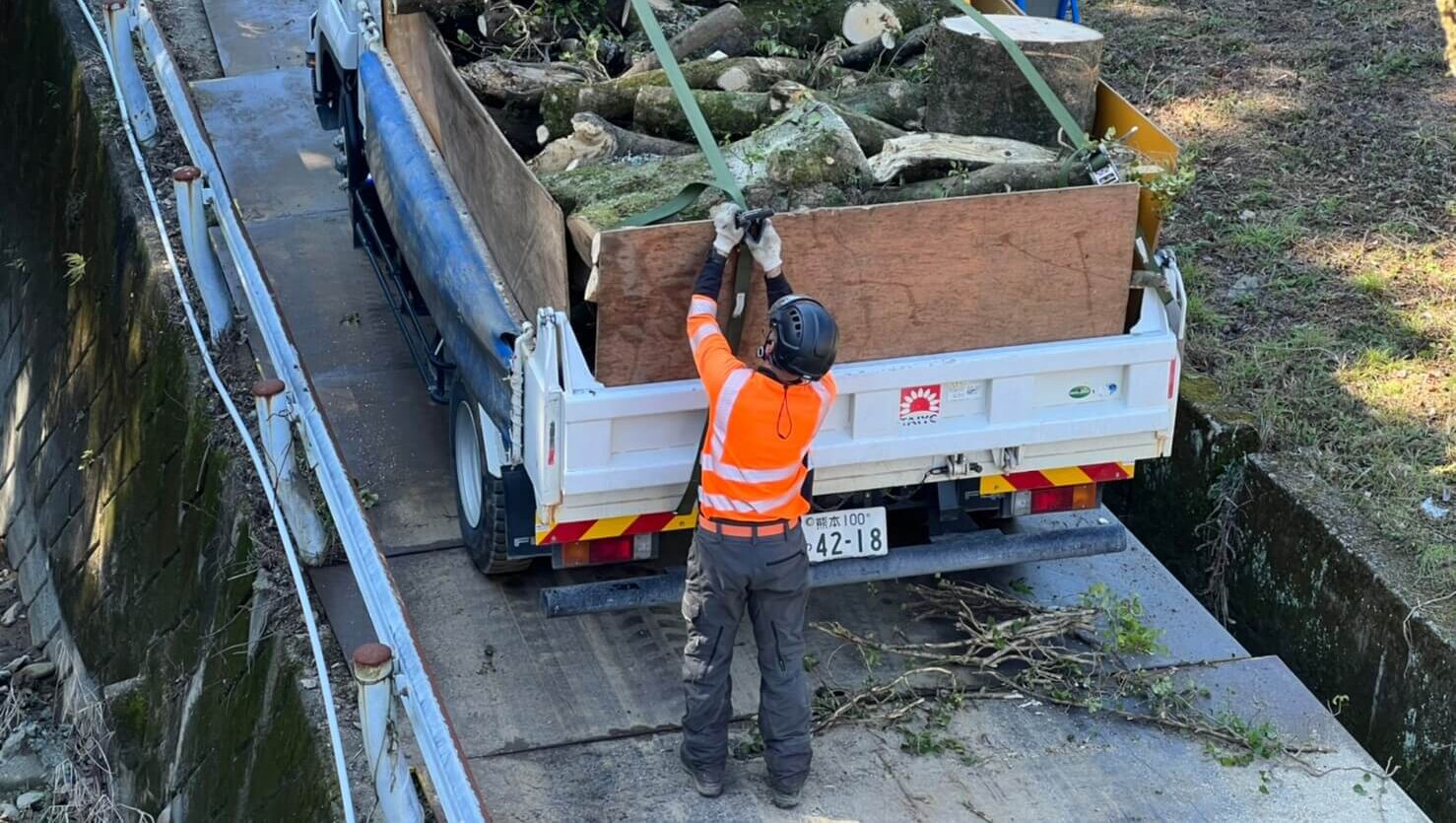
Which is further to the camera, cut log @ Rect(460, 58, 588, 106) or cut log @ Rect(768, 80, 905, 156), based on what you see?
cut log @ Rect(460, 58, 588, 106)

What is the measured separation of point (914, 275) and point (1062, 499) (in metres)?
1.20

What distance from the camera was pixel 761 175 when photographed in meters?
5.14

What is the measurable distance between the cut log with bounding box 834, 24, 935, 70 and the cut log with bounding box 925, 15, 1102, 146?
0.80 meters

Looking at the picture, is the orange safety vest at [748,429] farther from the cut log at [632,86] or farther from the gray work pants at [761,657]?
the cut log at [632,86]

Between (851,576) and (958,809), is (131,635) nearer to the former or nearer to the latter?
(851,576)

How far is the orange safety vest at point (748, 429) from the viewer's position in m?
4.54

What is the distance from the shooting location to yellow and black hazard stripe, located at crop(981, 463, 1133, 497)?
5.46 m

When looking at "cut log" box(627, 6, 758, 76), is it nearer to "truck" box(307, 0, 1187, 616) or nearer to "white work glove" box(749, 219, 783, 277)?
"truck" box(307, 0, 1187, 616)

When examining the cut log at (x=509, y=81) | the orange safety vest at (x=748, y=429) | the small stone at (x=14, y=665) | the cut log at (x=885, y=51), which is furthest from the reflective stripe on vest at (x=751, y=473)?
the small stone at (x=14, y=665)

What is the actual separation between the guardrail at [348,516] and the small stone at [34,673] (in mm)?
2478

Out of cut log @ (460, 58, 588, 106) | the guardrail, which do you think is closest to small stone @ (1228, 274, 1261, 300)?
cut log @ (460, 58, 588, 106)

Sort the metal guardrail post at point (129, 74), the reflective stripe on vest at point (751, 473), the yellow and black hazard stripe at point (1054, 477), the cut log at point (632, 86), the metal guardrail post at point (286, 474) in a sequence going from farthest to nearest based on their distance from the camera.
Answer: the metal guardrail post at point (129, 74) → the cut log at point (632, 86) → the metal guardrail post at point (286, 474) → the yellow and black hazard stripe at point (1054, 477) → the reflective stripe on vest at point (751, 473)

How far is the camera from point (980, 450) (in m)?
5.21

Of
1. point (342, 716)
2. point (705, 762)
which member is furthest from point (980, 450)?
point (342, 716)
